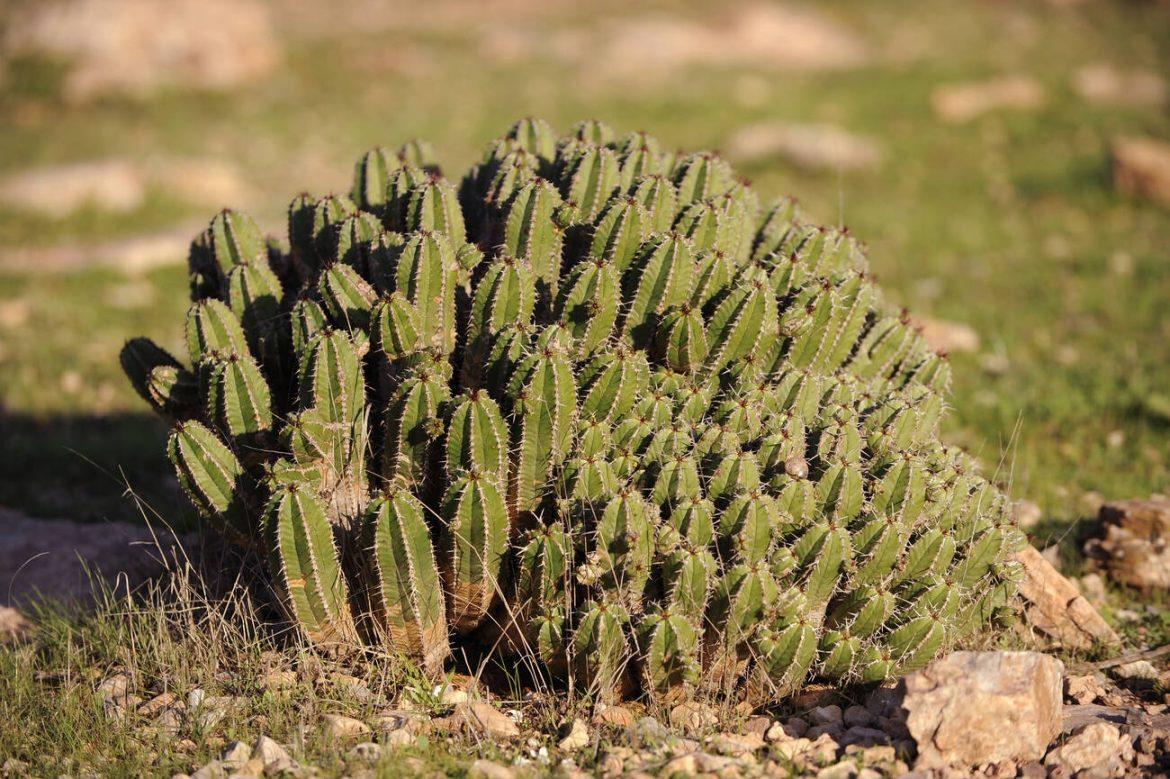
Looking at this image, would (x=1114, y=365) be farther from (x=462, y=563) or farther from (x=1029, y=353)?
(x=462, y=563)

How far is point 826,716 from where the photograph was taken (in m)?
4.23

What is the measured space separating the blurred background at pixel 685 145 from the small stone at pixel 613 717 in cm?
235

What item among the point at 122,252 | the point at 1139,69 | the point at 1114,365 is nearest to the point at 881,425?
the point at 1114,365

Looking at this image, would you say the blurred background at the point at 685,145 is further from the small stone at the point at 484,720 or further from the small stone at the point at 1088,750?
the small stone at the point at 484,720

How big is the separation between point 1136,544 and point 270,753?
4507 mm

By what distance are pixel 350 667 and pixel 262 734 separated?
1.63 ft

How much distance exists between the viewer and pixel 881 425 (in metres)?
4.80

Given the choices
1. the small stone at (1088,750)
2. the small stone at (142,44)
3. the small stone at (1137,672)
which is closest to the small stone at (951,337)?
the small stone at (1137,672)

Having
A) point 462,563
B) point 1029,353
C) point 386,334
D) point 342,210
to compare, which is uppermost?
point 342,210

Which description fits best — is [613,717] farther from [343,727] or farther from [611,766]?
[343,727]

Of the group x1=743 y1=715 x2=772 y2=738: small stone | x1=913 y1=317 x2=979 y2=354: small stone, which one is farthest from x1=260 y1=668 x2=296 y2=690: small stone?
x1=913 y1=317 x2=979 y2=354: small stone

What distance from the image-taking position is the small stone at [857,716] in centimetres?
418

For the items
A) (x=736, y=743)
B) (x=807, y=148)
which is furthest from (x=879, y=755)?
(x=807, y=148)

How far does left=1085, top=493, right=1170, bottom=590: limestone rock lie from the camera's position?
219 inches
